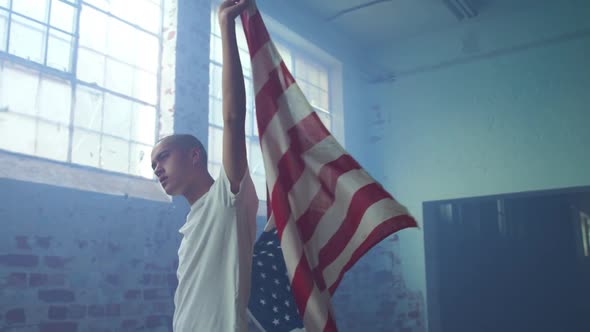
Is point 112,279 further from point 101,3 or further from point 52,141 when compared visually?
point 101,3

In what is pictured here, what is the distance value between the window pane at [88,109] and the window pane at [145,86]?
1.27ft

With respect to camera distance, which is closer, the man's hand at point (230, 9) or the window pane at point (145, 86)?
the man's hand at point (230, 9)

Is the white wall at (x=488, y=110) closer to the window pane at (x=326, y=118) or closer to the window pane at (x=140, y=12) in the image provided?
the window pane at (x=326, y=118)

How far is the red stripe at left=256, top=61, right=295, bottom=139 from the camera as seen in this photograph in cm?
171

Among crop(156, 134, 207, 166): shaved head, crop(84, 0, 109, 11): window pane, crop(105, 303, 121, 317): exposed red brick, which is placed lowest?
crop(105, 303, 121, 317): exposed red brick

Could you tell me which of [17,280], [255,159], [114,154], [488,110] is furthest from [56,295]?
[488,110]

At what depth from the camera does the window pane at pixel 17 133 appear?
3148 millimetres

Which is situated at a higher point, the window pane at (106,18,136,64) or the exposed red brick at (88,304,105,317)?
the window pane at (106,18,136,64)

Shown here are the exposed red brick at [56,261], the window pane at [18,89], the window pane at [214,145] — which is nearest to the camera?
the exposed red brick at [56,261]

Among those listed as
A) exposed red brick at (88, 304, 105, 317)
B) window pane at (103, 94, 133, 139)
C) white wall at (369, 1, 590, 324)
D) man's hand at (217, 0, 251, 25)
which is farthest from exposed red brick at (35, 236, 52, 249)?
white wall at (369, 1, 590, 324)

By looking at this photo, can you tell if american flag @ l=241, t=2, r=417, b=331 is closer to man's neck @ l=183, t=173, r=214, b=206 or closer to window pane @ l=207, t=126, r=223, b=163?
man's neck @ l=183, t=173, r=214, b=206

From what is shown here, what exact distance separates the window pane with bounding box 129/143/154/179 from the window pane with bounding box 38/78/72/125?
1.80 ft

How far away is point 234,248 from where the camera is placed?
5.02 ft

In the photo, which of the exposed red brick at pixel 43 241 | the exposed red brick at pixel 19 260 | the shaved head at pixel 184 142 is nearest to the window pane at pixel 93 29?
the exposed red brick at pixel 43 241
